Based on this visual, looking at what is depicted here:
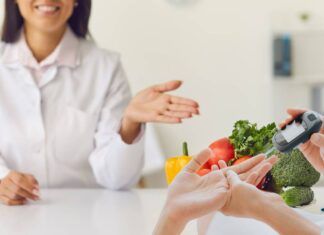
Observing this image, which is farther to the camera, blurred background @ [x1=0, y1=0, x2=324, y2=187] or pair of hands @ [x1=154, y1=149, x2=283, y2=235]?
blurred background @ [x1=0, y1=0, x2=324, y2=187]

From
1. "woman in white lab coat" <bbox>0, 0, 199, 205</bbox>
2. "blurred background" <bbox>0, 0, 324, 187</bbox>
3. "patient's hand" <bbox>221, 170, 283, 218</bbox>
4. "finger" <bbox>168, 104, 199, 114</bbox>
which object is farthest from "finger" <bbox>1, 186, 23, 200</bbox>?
"blurred background" <bbox>0, 0, 324, 187</bbox>

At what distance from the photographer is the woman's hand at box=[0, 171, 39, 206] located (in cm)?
111

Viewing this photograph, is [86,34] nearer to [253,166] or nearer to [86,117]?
[86,117]

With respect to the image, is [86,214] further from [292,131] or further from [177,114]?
[292,131]

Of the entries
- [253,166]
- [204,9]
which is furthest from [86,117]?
[204,9]

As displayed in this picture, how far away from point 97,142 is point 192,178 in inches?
34.1

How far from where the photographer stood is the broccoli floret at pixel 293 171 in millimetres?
716

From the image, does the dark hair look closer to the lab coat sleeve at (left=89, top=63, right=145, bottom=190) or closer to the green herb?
the lab coat sleeve at (left=89, top=63, right=145, bottom=190)

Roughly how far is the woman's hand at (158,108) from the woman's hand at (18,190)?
23 cm

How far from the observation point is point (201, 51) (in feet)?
8.11

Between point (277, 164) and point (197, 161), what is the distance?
7.5 inches

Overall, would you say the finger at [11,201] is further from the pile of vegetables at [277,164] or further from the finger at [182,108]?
the pile of vegetables at [277,164]

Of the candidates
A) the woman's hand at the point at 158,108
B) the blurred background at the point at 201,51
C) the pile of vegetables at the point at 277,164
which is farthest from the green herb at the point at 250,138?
the blurred background at the point at 201,51

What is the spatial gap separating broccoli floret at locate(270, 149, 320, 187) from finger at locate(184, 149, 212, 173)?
0.18m
